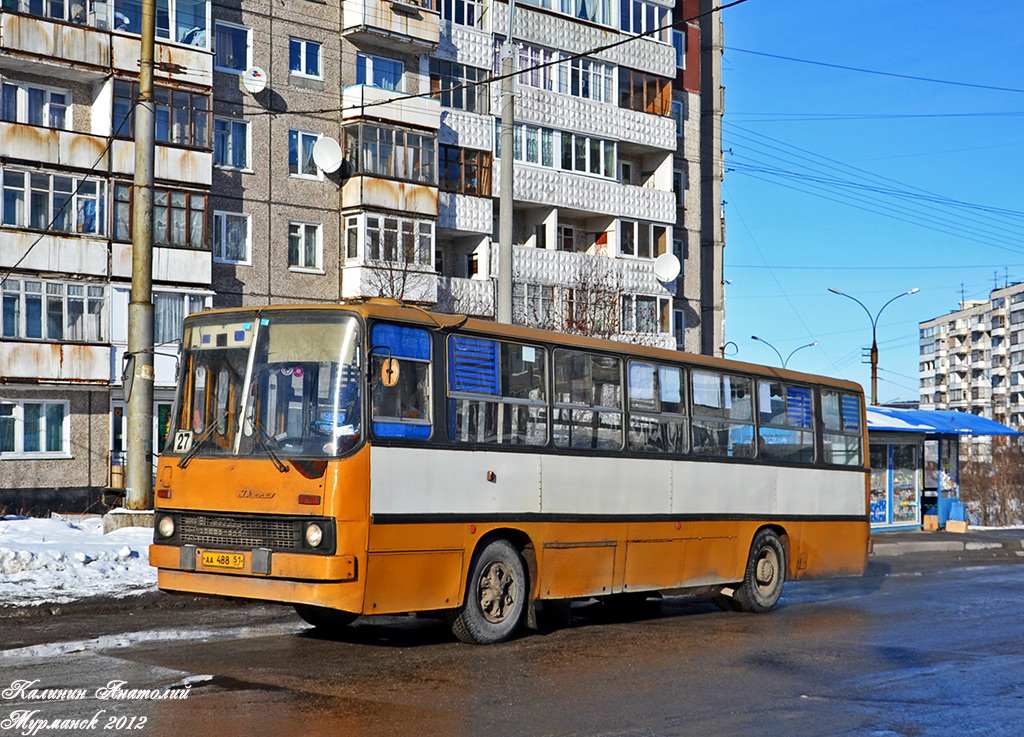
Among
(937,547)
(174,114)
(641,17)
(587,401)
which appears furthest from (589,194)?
(587,401)

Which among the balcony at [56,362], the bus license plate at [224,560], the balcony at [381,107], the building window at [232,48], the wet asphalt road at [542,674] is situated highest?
the building window at [232,48]

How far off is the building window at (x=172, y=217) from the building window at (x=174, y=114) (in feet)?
5.16

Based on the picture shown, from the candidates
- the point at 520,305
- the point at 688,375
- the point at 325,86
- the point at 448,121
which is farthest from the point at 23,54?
the point at 688,375

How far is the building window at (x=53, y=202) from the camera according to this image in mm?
36812

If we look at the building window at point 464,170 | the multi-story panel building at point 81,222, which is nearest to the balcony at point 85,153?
the multi-story panel building at point 81,222

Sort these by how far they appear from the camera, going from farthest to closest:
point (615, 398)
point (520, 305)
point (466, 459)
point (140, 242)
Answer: point (520, 305) < point (140, 242) < point (615, 398) < point (466, 459)

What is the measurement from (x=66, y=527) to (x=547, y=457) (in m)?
10.1

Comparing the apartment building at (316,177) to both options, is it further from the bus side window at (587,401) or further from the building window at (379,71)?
the bus side window at (587,401)

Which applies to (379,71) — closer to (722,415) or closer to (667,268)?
(667,268)

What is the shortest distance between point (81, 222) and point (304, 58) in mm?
9772

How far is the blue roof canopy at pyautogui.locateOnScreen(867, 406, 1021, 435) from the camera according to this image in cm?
3231

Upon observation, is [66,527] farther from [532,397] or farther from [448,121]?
[448,121]

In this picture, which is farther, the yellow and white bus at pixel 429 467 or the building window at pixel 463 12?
the building window at pixel 463 12

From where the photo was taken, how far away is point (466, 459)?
38.8 feet
